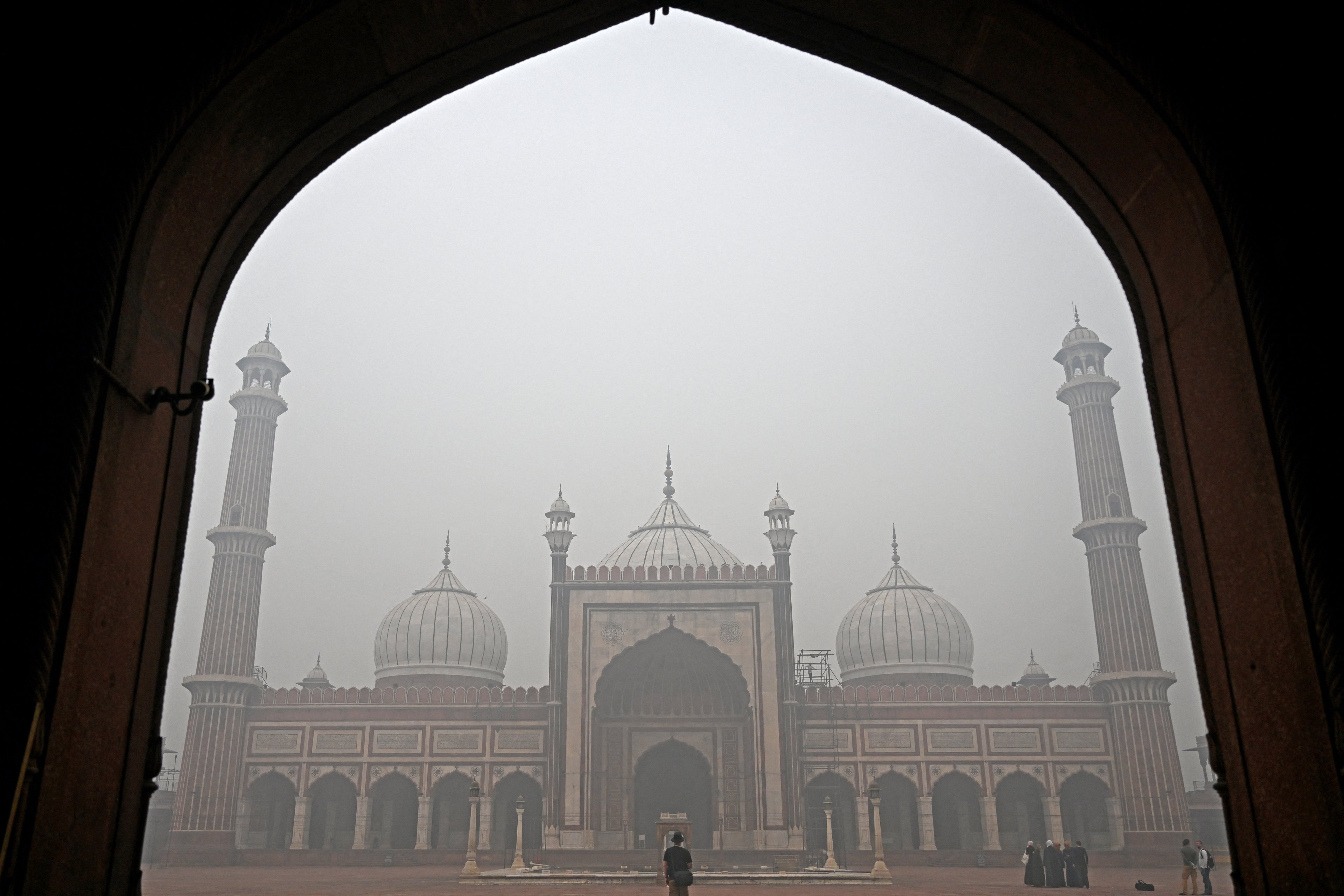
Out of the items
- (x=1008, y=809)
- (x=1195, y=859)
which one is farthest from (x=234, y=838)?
(x=1195, y=859)

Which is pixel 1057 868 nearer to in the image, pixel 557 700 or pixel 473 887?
pixel 473 887

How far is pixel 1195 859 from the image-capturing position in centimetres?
1102

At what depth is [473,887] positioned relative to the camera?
12641mm

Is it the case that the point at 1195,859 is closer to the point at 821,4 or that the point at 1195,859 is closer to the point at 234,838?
the point at 821,4

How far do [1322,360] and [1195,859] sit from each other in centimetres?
1075

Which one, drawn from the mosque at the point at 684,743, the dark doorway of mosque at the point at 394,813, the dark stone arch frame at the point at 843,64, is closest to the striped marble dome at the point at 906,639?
the mosque at the point at 684,743

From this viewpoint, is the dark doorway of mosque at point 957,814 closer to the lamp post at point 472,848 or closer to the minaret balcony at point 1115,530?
the minaret balcony at point 1115,530

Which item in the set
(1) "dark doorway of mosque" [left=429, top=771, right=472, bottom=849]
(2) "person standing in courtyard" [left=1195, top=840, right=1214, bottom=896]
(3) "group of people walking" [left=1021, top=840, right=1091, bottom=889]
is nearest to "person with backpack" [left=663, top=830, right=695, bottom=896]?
(2) "person standing in courtyard" [left=1195, top=840, right=1214, bottom=896]

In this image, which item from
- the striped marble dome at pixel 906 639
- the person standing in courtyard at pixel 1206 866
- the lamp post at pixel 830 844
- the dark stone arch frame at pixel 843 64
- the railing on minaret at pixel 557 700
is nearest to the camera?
the dark stone arch frame at pixel 843 64

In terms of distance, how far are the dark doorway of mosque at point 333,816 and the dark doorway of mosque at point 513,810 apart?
266 cm

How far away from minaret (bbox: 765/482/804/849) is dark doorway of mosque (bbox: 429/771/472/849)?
219 inches

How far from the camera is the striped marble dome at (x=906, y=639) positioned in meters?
23.8

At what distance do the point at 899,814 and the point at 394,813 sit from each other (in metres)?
9.10

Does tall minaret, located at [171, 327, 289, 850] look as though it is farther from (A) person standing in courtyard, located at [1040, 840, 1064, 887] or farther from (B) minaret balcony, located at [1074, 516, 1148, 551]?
(B) minaret balcony, located at [1074, 516, 1148, 551]
